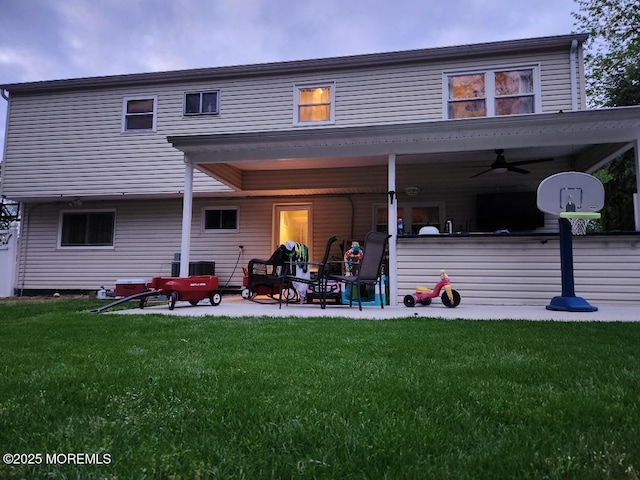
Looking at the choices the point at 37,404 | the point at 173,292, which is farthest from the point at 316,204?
the point at 37,404

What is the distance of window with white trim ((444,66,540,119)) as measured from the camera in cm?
918

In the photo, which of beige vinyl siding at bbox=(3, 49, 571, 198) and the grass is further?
beige vinyl siding at bbox=(3, 49, 571, 198)

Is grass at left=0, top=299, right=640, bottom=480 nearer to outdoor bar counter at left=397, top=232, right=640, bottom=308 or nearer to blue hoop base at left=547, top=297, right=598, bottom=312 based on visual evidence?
blue hoop base at left=547, top=297, right=598, bottom=312

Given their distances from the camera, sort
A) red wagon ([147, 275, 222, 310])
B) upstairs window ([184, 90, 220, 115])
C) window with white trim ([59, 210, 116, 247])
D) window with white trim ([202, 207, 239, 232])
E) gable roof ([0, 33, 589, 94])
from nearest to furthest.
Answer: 1. red wagon ([147, 275, 222, 310])
2. gable roof ([0, 33, 589, 94])
3. upstairs window ([184, 90, 220, 115])
4. window with white trim ([202, 207, 239, 232])
5. window with white trim ([59, 210, 116, 247])

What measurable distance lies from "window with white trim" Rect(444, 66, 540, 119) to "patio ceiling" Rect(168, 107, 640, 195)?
4.10 ft

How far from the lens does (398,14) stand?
766 inches

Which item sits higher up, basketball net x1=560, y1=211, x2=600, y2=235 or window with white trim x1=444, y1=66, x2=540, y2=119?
window with white trim x1=444, y1=66, x2=540, y2=119

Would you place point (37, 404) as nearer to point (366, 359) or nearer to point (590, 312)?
point (366, 359)

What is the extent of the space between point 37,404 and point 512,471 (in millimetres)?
1953

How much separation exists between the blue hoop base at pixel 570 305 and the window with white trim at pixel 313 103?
20.8ft

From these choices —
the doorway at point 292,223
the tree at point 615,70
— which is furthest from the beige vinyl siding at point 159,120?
the tree at point 615,70

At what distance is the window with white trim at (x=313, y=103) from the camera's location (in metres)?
10.2

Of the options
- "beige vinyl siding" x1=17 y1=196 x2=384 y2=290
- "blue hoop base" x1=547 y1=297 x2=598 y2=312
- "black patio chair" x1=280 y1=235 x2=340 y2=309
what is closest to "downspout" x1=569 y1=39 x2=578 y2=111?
"beige vinyl siding" x1=17 y1=196 x2=384 y2=290

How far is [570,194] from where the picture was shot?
6359mm
